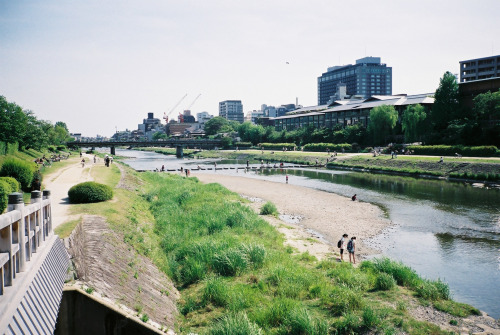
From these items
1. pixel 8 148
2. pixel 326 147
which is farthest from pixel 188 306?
pixel 326 147

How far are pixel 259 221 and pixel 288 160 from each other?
70.8m

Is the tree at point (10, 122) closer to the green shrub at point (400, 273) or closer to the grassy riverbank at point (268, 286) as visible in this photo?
the grassy riverbank at point (268, 286)

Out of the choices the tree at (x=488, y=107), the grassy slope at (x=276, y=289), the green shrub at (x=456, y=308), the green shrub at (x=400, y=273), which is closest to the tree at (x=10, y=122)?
the grassy slope at (x=276, y=289)

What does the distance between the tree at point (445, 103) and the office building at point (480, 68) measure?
163ft

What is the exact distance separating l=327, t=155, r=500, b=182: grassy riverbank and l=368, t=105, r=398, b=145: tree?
47.3 feet

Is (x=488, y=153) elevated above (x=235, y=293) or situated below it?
above

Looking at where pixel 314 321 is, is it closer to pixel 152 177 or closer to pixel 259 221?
pixel 259 221

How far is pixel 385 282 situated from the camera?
53.6ft

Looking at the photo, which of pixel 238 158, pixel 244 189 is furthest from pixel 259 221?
pixel 238 158

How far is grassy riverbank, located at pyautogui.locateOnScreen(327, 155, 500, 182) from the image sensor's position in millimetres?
51969

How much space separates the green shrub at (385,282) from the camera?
53.4 feet

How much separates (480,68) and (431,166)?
259 feet

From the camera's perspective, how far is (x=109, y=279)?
12.5m

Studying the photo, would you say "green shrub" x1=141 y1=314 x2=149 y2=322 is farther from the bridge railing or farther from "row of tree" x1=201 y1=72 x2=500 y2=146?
"row of tree" x1=201 y1=72 x2=500 y2=146
